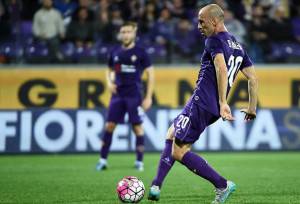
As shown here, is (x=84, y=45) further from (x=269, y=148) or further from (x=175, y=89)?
(x=269, y=148)

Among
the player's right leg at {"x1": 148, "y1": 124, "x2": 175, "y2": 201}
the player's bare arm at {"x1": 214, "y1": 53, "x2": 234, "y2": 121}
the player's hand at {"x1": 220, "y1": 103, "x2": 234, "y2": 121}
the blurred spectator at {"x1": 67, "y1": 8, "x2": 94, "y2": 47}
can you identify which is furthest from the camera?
the blurred spectator at {"x1": 67, "y1": 8, "x2": 94, "y2": 47}

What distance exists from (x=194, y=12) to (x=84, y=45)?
300 centimetres

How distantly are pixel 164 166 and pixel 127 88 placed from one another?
5039 millimetres

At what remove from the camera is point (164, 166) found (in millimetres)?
8031

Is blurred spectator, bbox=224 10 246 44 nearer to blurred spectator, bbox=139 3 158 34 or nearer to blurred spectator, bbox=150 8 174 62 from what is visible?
blurred spectator, bbox=150 8 174 62

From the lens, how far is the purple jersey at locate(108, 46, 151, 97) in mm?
12797

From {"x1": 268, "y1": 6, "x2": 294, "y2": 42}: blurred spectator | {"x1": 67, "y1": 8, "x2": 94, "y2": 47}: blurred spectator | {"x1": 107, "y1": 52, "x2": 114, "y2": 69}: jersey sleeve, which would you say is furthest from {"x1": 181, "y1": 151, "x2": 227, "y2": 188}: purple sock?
{"x1": 268, "y1": 6, "x2": 294, "y2": 42}: blurred spectator

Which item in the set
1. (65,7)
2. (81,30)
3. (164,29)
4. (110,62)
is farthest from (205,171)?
(65,7)

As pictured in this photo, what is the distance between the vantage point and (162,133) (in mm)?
16297

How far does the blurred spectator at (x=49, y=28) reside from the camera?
16234 millimetres

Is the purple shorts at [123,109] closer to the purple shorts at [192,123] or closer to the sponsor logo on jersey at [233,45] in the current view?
the purple shorts at [192,123]

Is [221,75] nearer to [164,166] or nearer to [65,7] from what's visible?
[164,166]

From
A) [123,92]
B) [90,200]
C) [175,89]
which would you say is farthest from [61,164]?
[90,200]

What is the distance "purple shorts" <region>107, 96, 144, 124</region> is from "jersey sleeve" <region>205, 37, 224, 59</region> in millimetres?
5549
